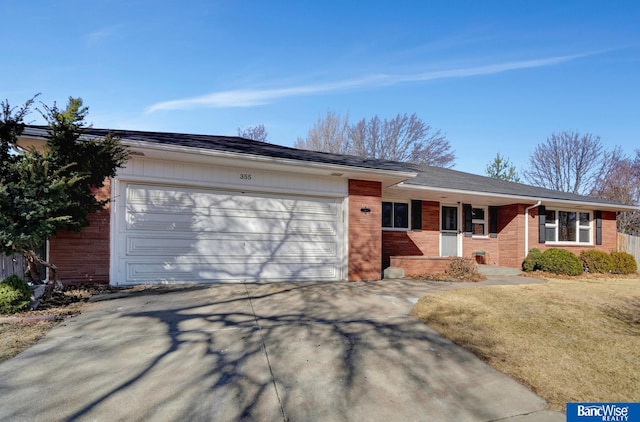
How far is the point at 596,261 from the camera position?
1250 cm

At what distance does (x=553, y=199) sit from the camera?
39.6ft

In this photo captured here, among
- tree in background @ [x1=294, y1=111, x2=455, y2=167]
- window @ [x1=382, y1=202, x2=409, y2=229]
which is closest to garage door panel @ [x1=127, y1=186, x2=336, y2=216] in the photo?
window @ [x1=382, y1=202, x2=409, y2=229]

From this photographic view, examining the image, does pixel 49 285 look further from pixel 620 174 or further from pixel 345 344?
pixel 620 174

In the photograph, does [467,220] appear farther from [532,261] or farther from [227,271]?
[227,271]

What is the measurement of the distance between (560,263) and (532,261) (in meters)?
0.85

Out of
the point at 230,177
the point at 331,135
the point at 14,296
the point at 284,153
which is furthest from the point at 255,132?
the point at 14,296

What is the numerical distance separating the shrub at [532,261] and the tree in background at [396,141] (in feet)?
53.6

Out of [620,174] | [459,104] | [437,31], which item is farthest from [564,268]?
[620,174]

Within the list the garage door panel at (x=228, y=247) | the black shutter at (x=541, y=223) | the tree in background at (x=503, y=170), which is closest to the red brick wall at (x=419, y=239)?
the garage door panel at (x=228, y=247)

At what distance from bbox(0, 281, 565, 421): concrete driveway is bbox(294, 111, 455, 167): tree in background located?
24.2 m

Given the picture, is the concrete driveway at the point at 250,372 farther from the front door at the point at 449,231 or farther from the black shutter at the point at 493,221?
the black shutter at the point at 493,221

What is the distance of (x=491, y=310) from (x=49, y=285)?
8.39 metres

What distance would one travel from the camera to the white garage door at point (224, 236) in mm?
6883

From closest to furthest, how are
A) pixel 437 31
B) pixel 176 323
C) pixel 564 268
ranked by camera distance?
pixel 176 323, pixel 437 31, pixel 564 268
